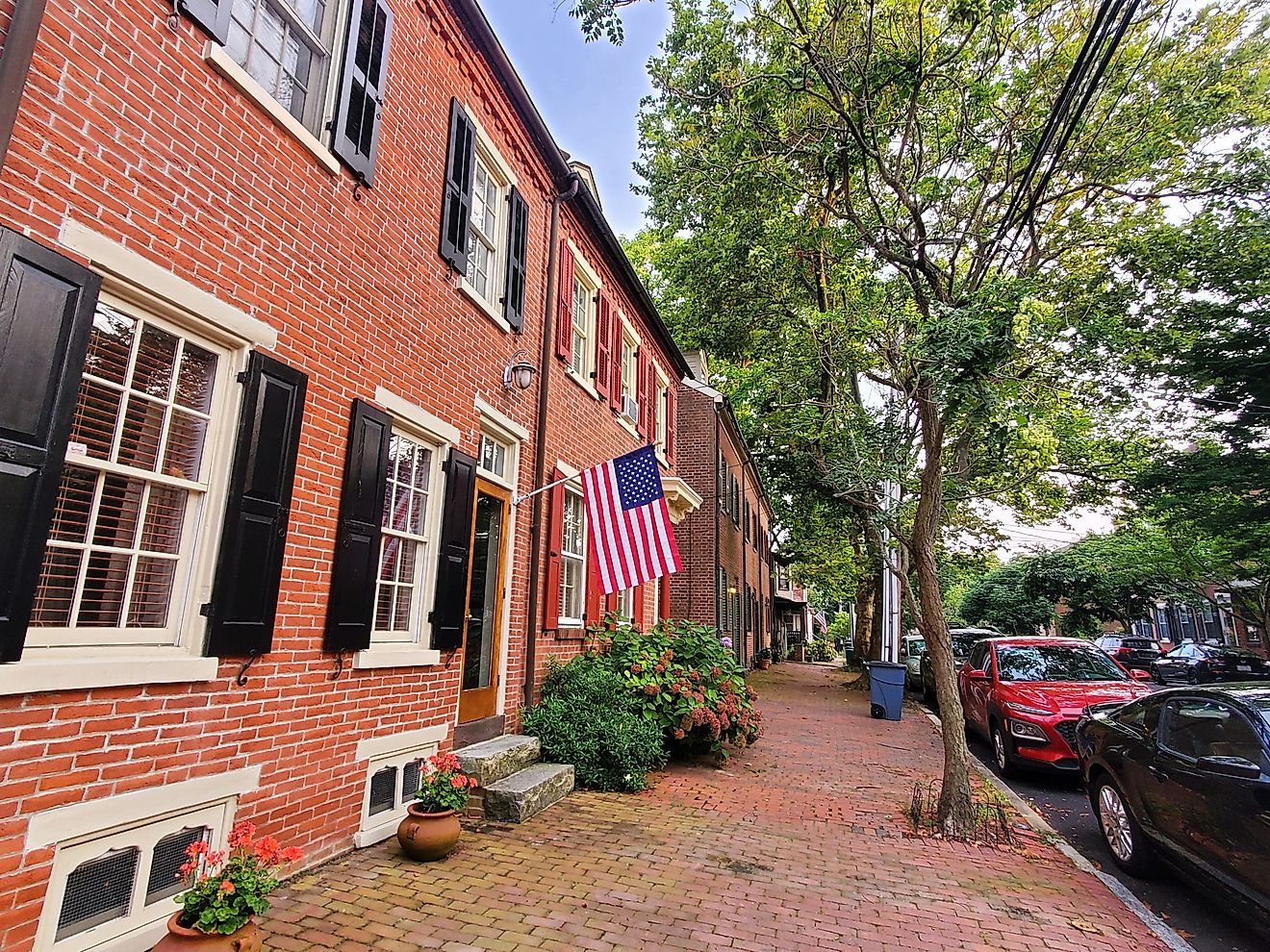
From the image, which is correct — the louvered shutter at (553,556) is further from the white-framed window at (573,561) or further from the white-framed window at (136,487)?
the white-framed window at (136,487)

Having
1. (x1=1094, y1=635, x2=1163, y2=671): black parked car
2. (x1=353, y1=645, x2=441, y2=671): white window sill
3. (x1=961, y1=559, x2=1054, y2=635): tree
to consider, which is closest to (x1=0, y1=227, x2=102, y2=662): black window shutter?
(x1=353, y1=645, x2=441, y2=671): white window sill

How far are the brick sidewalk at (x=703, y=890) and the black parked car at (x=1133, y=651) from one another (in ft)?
64.2

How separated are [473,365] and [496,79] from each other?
3.22 meters

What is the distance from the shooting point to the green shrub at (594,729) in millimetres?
6812

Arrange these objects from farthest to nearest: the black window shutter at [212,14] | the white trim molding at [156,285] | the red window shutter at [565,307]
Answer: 1. the red window shutter at [565,307]
2. the black window shutter at [212,14]
3. the white trim molding at [156,285]

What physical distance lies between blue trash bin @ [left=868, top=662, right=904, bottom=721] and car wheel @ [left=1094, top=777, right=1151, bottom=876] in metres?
7.77

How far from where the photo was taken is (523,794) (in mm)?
5496

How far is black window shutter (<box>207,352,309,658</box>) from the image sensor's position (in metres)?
3.58

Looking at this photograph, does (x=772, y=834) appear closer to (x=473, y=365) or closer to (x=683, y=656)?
(x=683, y=656)

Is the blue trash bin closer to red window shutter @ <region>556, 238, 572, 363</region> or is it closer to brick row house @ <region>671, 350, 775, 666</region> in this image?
brick row house @ <region>671, 350, 775, 666</region>

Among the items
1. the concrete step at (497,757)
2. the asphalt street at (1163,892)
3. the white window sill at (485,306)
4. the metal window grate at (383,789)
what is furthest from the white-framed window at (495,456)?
the asphalt street at (1163,892)

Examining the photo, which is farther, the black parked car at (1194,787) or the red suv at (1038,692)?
the red suv at (1038,692)

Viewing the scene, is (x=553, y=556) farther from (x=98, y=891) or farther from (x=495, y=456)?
(x=98, y=891)

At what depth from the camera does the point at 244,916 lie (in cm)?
285
